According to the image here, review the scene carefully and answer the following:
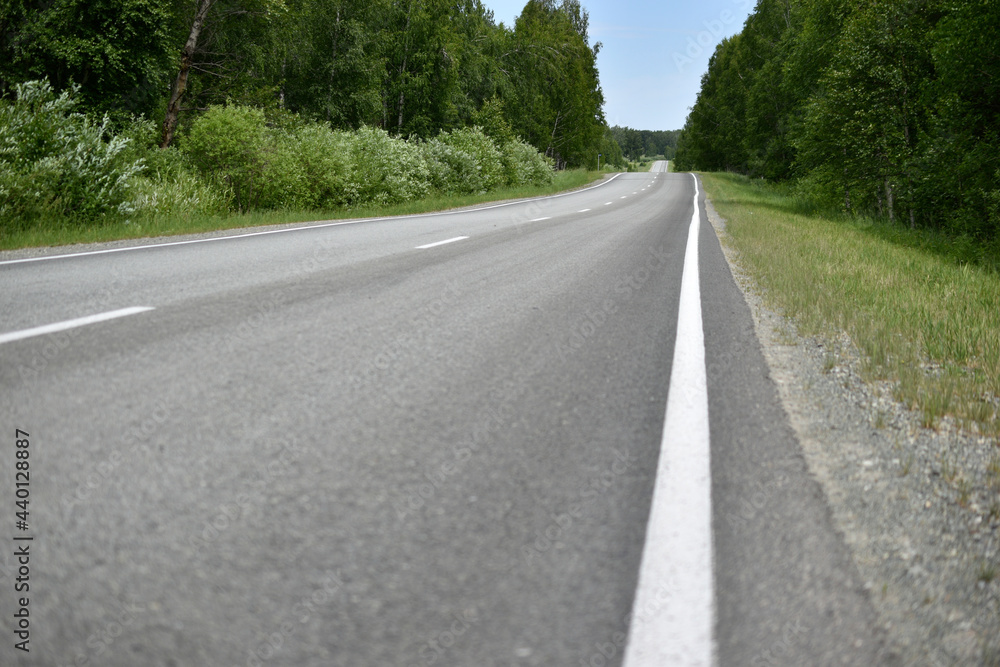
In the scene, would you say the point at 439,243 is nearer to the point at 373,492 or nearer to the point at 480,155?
the point at 373,492

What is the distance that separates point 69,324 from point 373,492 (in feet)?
10.7

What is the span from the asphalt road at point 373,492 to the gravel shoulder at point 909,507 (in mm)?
103

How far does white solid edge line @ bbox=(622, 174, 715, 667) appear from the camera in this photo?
1.72 meters

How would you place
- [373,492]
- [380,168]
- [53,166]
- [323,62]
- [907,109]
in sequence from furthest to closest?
[323,62], [380,168], [907,109], [53,166], [373,492]

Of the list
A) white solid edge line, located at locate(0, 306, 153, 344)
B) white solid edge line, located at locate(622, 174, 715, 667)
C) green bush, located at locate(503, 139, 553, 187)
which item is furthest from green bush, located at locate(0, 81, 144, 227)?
green bush, located at locate(503, 139, 553, 187)

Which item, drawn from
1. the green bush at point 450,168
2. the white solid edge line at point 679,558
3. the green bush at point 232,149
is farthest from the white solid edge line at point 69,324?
the green bush at point 450,168

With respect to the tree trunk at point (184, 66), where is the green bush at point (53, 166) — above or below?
below

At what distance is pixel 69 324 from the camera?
448cm

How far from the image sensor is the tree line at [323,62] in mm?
19562

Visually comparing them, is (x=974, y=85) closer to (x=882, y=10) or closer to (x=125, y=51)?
(x=882, y=10)

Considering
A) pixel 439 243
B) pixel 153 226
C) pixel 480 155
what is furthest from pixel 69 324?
pixel 480 155

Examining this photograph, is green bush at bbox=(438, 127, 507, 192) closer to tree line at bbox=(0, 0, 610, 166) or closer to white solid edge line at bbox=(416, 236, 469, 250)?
tree line at bbox=(0, 0, 610, 166)

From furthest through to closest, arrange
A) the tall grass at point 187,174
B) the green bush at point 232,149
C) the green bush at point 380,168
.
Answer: the green bush at point 380,168 → the green bush at point 232,149 → the tall grass at point 187,174

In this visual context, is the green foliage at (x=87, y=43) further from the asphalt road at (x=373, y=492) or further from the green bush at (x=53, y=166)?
the asphalt road at (x=373, y=492)
